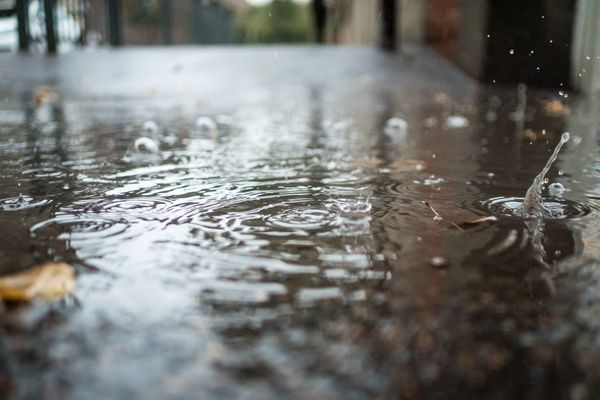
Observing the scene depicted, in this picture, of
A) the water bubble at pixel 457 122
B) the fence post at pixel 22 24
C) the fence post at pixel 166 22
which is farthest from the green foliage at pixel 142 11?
the water bubble at pixel 457 122

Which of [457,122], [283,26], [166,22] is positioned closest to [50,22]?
[457,122]

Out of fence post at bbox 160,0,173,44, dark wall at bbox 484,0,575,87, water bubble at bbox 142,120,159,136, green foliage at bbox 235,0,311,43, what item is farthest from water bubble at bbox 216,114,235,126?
green foliage at bbox 235,0,311,43

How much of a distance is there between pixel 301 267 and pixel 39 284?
1.56 ft

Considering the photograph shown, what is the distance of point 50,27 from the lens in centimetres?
1038

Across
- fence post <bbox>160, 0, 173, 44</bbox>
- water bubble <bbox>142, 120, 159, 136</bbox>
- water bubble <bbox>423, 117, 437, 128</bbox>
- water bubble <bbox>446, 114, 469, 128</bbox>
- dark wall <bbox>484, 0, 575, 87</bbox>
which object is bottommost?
water bubble <bbox>423, 117, 437, 128</bbox>

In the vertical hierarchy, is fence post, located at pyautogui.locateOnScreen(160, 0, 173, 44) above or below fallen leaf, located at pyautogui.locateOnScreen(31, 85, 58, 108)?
above

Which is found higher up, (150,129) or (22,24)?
(22,24)

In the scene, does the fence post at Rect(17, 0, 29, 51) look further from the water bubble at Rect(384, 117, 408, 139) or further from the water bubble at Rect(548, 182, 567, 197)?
the water bubble at Rect(548, 182, 567, 197)

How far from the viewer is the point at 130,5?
21453 millimetres

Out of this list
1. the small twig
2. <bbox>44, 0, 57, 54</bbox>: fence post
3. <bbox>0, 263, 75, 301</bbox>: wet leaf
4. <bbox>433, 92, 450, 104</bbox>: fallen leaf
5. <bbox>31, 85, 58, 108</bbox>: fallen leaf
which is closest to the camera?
<bbox>0, 263, 75, 301</bbox>: wet leaf

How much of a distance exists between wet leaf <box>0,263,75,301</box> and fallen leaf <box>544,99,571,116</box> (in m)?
3.93

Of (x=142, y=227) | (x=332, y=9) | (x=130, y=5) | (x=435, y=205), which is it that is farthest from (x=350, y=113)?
(x=332, y=9)

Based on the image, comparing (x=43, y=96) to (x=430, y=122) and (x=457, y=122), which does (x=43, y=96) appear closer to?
(x=430, y=122)

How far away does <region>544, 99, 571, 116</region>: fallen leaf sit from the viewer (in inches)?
181
